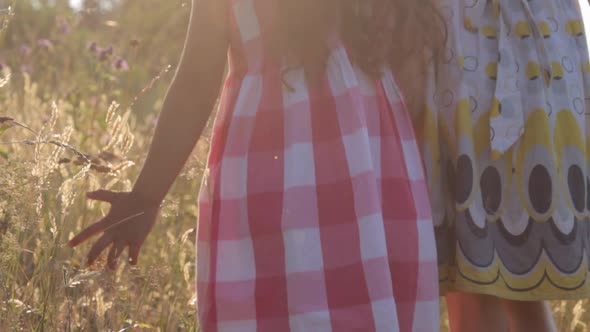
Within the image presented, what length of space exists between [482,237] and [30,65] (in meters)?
3.25

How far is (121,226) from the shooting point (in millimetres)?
1716

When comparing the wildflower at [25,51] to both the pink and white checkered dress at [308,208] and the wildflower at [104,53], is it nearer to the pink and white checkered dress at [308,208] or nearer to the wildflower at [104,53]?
the wildflower at [104,53]

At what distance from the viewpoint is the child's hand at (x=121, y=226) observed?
1712 mm

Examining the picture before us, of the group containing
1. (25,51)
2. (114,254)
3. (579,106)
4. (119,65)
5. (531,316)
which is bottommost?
(531,316)

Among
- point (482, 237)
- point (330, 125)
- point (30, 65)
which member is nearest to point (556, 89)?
point (482, 237)

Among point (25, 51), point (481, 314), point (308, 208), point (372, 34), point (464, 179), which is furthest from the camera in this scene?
point (25, 51)

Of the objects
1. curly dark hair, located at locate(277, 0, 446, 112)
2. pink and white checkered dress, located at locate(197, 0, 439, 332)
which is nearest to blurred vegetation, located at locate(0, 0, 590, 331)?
pink and white checkered dress, located at locate(197, 0, 439, 332)

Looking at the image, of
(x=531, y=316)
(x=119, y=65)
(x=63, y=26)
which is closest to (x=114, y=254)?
(x=531, y=316)

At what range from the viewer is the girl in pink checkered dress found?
1658 millimetres

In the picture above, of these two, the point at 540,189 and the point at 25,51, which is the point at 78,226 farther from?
the point at 25,51

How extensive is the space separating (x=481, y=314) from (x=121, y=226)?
84cm

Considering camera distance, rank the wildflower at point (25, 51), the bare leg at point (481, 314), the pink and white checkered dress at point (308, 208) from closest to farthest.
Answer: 1. the pink and white checkered dress at point (308, 208)
2. the bare leg at point (481, 314)
3. the wildflower at point (25, 51)

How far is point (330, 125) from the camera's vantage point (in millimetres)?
1723

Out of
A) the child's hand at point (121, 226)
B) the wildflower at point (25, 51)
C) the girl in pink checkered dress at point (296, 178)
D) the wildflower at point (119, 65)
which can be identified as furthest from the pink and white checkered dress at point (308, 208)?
the wildflower at point (25, 51)
